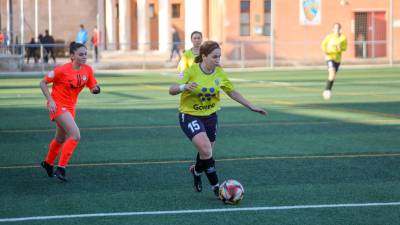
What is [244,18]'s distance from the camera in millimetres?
52906

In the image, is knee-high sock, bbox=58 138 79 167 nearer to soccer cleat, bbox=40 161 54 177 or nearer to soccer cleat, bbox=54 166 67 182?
soccer cleat, bbox=54 166 67 182

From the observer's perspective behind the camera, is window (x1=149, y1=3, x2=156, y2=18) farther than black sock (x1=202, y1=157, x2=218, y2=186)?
Yes

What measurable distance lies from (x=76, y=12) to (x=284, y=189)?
61534 mm

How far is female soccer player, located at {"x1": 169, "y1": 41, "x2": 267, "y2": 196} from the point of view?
1052cm

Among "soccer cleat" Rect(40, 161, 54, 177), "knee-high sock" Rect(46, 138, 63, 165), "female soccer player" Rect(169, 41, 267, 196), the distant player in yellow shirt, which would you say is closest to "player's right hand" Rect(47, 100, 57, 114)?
"knee-high sock" Rect(46, 138, 63, 165)

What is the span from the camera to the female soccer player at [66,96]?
39.3 ft

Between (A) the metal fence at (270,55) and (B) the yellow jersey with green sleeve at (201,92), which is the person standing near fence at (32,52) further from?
(B) the yellow jersey with green sleeve at (201,92)

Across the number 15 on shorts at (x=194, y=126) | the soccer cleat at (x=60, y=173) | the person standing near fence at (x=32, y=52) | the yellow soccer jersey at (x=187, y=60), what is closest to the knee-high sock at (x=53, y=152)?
the soccer cleat at (x=60, y=173)

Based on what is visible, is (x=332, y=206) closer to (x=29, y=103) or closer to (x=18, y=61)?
(x=29, y=103)

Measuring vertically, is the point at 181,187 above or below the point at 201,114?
below

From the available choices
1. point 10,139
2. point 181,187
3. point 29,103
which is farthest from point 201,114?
point 29,103

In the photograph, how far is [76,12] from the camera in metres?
71.3

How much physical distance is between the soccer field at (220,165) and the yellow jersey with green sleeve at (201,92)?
0.96 m

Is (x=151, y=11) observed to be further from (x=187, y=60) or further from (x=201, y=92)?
(x=201, y=92)
